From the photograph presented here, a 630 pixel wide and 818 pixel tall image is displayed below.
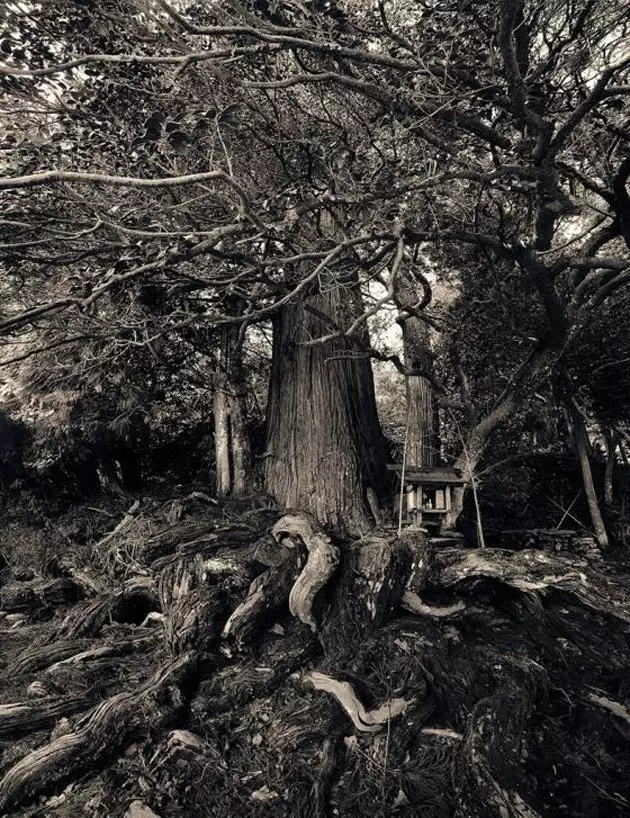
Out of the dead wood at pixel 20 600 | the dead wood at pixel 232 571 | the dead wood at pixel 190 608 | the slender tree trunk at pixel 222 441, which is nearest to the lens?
the dead wood at pixel 190 608

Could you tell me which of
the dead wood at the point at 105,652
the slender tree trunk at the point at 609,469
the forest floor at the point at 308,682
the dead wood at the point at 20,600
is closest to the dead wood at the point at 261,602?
the forest floor at the point at 308,682

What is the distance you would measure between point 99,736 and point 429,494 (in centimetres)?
345

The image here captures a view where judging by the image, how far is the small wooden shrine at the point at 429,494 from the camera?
17.4ft

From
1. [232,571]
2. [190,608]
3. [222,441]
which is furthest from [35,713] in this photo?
[222,441]

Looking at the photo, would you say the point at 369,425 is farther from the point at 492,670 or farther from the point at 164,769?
the point at 164,769

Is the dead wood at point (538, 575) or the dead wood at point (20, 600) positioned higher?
the dead wood at point (538, 575)

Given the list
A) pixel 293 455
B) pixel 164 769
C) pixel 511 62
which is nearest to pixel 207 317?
pixel 293 455

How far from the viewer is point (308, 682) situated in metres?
4.02

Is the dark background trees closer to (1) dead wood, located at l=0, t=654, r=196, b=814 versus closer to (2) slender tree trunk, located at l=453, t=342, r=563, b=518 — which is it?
(2) slender tree trunk, located at l=453, t=342, r=563, b=518

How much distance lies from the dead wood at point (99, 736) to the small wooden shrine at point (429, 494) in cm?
245

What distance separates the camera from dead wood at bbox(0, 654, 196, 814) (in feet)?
10.3

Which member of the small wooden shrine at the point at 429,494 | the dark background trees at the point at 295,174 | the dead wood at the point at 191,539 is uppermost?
the dark background trees at the point at 295,174

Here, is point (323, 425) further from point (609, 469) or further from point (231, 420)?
point (609, 469)

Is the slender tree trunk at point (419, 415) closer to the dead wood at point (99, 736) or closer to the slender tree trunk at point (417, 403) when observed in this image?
the slender tree trunk at point (417, 403)
